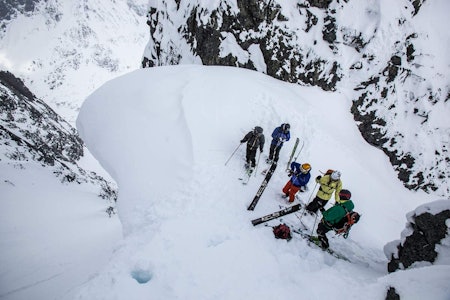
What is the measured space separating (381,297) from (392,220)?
328 inches

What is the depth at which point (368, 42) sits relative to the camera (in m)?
16.6

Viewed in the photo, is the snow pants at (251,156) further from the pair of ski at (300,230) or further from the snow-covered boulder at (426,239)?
the snow-covered boulder at (426,239)

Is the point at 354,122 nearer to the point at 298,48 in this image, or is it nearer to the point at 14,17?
the point at 298,48

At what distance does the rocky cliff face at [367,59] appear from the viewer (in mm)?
16672

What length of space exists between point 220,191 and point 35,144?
3583 centimetres

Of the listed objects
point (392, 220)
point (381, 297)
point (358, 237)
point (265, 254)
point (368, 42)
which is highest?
point (368, 42)

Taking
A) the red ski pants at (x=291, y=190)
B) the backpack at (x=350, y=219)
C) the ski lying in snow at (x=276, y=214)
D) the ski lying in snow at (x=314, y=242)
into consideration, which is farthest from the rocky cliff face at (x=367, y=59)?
the ski lying in snow at (x=314, y=242)

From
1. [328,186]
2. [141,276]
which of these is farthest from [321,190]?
[141,276]

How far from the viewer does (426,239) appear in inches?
233

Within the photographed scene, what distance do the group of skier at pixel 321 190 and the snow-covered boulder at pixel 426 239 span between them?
1.21m

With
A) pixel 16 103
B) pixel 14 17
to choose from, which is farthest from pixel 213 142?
pixel 14 17

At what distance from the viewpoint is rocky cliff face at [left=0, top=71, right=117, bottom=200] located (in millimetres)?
22797

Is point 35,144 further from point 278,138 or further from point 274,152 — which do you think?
point 278,138

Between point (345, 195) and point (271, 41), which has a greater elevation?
point (271, 41)
